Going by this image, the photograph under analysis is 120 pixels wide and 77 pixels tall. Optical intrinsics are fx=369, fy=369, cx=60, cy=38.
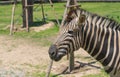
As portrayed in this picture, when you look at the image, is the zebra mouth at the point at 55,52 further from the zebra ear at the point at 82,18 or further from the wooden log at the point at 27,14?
the wooden log at the point at 27,14

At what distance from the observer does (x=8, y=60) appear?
11.6 meters

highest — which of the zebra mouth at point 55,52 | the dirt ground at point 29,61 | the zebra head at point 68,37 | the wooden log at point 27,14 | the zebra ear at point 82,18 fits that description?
the zebra ear at point 82,18

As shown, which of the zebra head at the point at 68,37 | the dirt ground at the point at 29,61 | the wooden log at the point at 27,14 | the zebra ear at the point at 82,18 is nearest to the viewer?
the zebra ear at the point at 82,18

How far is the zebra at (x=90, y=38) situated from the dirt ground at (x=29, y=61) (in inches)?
160

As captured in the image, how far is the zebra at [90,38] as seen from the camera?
5.59m

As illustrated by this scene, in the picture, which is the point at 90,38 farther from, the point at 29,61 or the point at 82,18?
the point at 29,61

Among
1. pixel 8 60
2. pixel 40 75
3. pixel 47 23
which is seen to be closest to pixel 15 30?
pixel 47 23

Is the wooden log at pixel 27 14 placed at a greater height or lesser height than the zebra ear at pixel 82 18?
lesser

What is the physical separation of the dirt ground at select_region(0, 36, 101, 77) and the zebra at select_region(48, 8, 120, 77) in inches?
160

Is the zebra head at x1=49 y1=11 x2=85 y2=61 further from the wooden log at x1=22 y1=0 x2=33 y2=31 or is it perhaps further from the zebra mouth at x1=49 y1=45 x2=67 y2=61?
the wooden log at x1=22 y1=0 x2=33 y2=31

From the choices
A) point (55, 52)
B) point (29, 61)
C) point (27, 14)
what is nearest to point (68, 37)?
point (55, 52)

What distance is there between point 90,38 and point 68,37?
0.40 m

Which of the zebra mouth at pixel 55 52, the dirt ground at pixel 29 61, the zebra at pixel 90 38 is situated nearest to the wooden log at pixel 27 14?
the dirt ground at pixel 29 61

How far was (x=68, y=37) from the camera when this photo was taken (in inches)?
220
